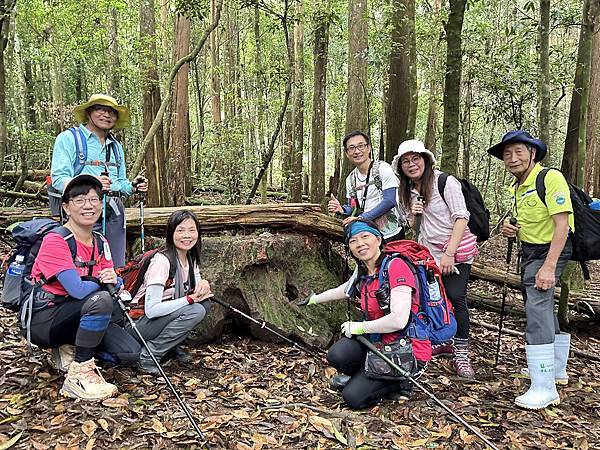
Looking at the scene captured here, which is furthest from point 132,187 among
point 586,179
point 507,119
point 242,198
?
point 586,179

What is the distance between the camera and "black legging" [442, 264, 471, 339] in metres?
4.57

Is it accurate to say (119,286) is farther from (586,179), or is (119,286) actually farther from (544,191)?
(586,179)

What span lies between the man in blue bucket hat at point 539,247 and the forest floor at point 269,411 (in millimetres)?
291

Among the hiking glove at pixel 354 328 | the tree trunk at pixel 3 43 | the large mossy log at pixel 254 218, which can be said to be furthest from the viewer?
the tree trunk at pixel 3 43

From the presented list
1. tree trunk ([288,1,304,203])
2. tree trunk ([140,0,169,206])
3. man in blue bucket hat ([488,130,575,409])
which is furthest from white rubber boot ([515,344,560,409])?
tree trunk ([288,1,304,203])

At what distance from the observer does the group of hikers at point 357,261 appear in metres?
3.73

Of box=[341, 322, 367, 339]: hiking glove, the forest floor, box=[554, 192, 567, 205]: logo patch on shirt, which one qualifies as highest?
box=[554, 192, 567, 205]: logo patch on shirt

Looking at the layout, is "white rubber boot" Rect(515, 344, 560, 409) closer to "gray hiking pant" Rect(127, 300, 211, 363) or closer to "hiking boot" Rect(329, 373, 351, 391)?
"hiking boot" Rect(329, 373, 351, 391)

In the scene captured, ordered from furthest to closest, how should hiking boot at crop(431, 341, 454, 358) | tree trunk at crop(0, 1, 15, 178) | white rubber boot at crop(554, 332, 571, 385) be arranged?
Answer: tree trunk at crop(0, 1, 15, 178) → hiking boot at crop(431, 341, 454, 358) → white rubber boot at crop(554, 332, 571, 385)

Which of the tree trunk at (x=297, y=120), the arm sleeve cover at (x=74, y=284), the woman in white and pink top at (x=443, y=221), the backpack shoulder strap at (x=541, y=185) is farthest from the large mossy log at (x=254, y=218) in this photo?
the tree trunk at (x=297, y=120)

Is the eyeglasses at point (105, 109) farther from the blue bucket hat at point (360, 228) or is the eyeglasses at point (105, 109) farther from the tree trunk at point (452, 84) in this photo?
the tree trunk at point (452, 84)

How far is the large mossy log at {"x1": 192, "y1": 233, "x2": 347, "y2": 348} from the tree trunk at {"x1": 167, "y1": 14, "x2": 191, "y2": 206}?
232 inches

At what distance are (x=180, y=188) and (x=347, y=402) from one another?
840cm

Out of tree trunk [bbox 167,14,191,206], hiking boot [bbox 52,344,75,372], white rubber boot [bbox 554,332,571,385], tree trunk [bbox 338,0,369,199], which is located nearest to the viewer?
hiking boot [bbox 52,344,75,372]
